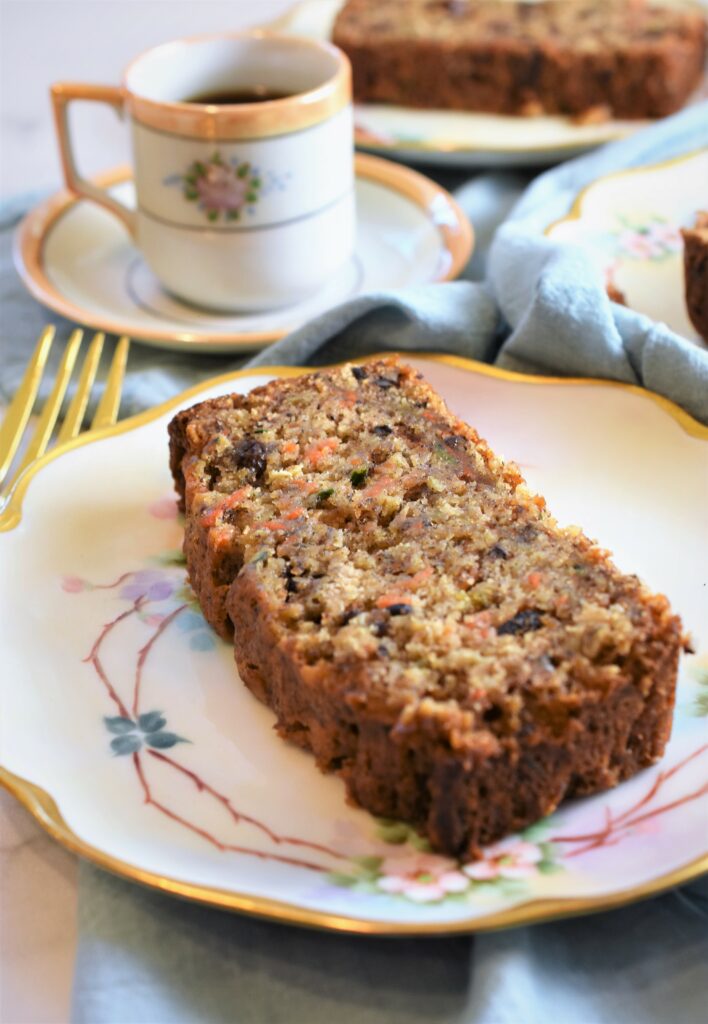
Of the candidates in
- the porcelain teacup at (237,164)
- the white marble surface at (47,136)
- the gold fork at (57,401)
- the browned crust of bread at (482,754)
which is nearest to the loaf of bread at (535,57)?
the porcelain teacup at (237,164)

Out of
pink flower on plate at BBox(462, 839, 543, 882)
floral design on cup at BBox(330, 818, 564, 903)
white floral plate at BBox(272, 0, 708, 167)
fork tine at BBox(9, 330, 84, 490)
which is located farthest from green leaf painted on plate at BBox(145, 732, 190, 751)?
white floral plate at BBox(272, 0, 708, 167)

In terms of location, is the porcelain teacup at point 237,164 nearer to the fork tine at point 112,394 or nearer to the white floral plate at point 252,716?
the fork tine at point 112,394

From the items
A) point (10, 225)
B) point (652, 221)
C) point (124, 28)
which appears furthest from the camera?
point (124, 28)

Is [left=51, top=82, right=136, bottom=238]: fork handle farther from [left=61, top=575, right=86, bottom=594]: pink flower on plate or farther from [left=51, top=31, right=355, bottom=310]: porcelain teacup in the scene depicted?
[left=61, top=575, right=86, bottom=594]: pink flower on plate

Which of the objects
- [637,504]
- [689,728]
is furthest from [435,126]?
[689,728]

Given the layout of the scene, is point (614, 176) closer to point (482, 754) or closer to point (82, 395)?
point (82, 395)

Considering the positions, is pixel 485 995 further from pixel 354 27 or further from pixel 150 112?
pixel 354 27
